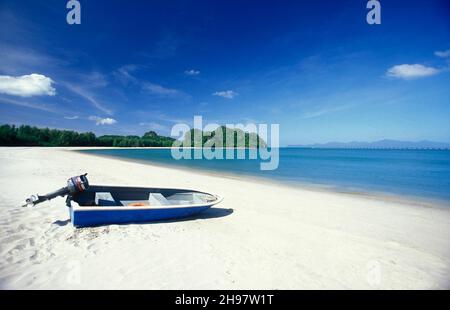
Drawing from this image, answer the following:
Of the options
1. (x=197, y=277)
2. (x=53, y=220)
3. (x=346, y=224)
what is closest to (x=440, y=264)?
(x=346, y=224)

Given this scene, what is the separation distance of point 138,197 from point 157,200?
807mm

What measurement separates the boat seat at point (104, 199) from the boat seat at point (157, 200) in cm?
109

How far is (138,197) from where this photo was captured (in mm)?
7215

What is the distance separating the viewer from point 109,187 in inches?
270

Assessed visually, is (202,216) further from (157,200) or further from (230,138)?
(230,138)

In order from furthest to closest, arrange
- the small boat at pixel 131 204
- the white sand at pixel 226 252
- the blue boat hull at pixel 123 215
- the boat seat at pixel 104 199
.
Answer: the boat seat at pixel 104 199 < the small boat at pixel 131 204 < the blue boat hull at pixel 123 215 < the white sand at pixel 226 252

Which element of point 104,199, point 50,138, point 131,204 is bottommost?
point 131,204

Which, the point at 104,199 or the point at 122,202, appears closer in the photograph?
the point at 104,199

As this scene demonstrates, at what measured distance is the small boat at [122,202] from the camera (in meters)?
5.06

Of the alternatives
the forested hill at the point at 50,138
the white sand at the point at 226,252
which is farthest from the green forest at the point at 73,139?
the white sand at the point at 226,252

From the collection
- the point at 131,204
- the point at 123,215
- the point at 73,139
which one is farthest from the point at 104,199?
the point at 73,139

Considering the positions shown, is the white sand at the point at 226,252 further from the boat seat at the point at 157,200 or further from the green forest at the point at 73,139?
the green forest at the point at 73,139

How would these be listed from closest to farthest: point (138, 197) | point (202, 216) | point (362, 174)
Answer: point (202, 216) → point (138, 197) → point (362, 174)
